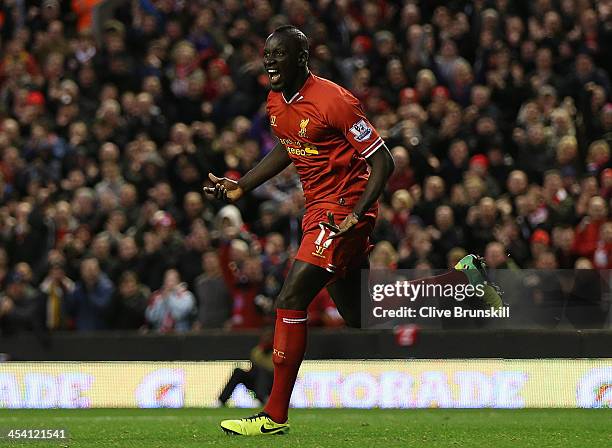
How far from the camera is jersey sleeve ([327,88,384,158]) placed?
8594mm

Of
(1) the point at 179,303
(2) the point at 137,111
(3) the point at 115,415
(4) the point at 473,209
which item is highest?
(2) the point at 137,111

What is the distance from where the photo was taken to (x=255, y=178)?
931cm

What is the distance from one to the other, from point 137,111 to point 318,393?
5.56 m

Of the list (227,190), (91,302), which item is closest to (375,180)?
(227,190)

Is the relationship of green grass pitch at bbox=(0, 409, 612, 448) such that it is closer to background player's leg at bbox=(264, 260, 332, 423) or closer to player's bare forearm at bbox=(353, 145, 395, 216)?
background player's leg at bbox=(264, 260, 332, 423)

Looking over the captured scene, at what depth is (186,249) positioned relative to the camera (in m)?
15.8

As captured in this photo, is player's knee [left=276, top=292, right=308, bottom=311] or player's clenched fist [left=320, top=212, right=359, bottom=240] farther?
player's knee [left=276, top=292, right=308, bottom=311]

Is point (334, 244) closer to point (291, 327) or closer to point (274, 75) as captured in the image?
point (291, 327)

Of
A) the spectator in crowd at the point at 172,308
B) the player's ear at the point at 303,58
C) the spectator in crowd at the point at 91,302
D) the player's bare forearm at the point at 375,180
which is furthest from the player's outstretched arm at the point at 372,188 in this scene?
the spectator in crowd at the point at 91,302

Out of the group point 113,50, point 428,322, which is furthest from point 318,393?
point 113,50

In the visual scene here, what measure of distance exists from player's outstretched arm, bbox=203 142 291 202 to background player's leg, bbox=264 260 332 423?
2.66 ft

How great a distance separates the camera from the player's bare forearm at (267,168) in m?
9.26

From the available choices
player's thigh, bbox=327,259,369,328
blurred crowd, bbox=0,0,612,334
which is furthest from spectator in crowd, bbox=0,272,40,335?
player's thigh, bbox=327,259,369,328

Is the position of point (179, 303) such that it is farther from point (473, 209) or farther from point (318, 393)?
point (473, 209)
